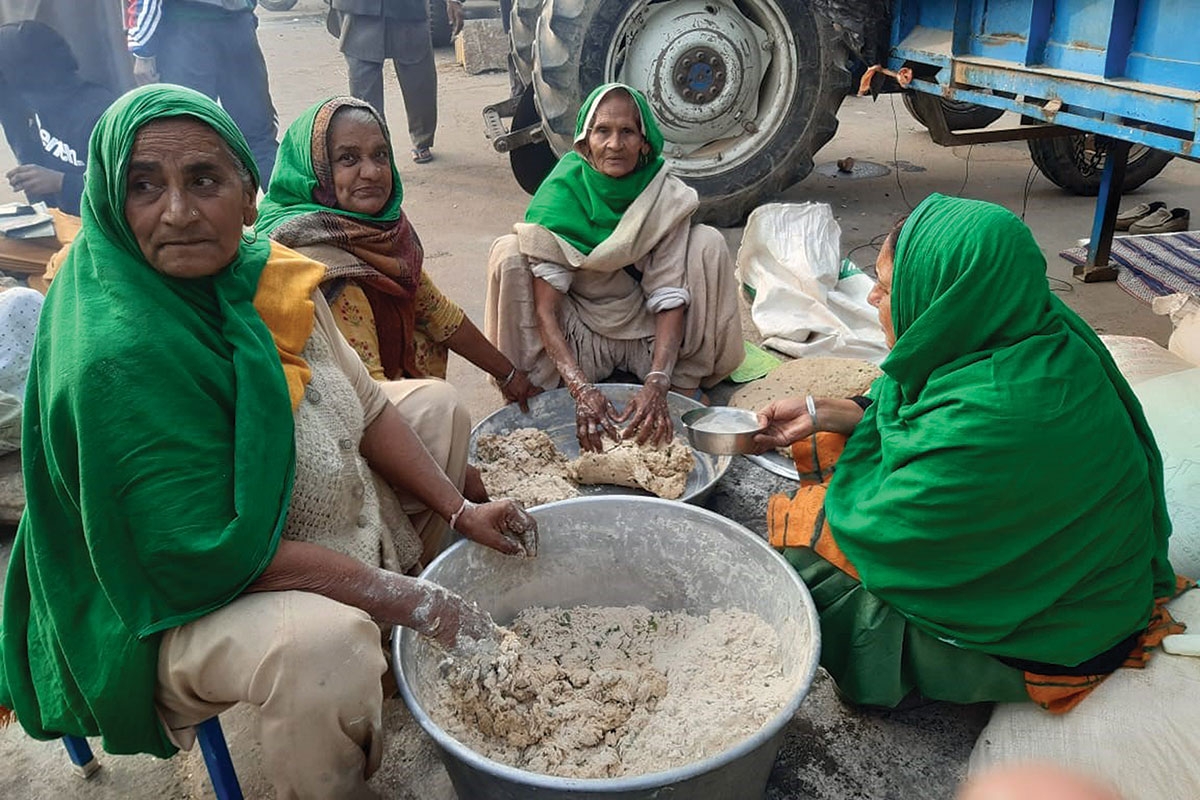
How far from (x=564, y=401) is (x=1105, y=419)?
5.78ft

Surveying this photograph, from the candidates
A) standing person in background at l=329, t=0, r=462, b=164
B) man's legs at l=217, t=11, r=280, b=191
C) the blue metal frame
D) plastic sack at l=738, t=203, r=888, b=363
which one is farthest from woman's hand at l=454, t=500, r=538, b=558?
standing person in background at l=329, t=0, r=462, b=164

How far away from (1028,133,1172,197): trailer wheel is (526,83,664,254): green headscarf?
364 cm

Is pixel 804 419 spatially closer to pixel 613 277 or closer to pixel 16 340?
pixel 613 277

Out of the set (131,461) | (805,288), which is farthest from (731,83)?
(131,461)

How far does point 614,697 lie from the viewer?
1.76 m

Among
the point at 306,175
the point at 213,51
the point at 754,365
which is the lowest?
the point at 754,365

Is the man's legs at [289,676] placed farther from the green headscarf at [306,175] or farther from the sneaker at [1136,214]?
the sneaker at [1136,214]

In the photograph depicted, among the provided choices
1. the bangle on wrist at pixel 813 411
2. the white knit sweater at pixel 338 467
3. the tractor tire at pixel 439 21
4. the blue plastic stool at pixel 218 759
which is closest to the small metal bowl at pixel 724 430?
the bangle on wrist at pixel 813 411

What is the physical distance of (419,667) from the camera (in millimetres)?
1656

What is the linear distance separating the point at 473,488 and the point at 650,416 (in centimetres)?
62

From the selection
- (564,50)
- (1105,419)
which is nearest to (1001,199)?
(564,50)

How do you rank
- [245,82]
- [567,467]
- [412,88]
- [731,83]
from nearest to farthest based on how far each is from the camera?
[567,467] < [731,83] < [245,82] < [412,88]

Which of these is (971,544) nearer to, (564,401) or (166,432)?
(166,432)

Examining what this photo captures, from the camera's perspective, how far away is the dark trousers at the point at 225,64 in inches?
193
